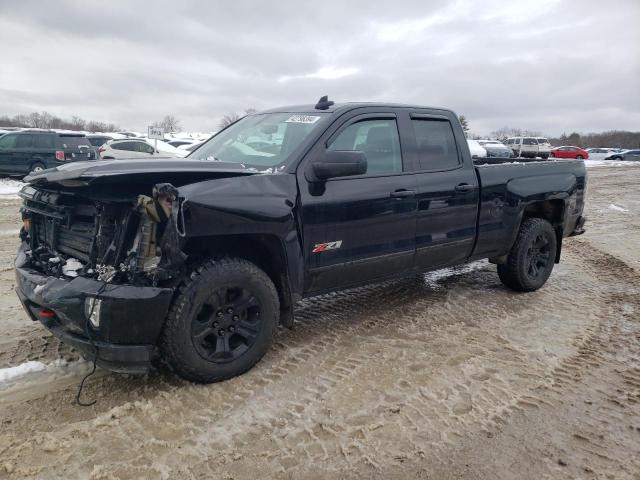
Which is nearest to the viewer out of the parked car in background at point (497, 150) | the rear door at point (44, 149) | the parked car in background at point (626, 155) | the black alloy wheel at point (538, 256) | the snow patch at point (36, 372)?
the snow patch at point (36, 372)

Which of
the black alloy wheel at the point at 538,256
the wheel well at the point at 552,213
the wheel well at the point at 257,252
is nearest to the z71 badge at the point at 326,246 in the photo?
the wheel well at the point at 257,252

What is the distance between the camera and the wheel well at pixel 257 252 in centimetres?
321

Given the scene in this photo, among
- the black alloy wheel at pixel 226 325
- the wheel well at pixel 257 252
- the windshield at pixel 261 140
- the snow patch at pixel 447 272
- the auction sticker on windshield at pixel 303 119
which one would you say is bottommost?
the snow patch at pixel 447 272

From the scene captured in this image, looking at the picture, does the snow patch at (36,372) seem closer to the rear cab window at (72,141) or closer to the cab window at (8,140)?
the rear cab window at (72,141)

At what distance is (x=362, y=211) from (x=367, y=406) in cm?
143

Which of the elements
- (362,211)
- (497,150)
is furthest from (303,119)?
(497,150)

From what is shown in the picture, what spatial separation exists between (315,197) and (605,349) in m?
2.58

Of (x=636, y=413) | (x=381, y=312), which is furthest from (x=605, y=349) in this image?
(x=381, y=312)

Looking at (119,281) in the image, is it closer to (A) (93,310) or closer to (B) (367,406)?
(A) (93,310)

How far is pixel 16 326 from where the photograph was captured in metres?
4.07

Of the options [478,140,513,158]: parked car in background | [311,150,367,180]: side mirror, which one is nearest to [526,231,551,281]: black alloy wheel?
[311,150,367,180]: side mirror

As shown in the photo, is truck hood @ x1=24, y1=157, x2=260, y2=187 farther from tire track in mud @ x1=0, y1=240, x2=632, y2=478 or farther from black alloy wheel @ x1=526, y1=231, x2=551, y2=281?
black alloy wheel @ x1=526, y1=231, x2=551, y2=281

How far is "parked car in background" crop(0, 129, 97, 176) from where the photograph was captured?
15.9 meters

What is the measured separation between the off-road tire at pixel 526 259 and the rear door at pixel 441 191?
751mm
